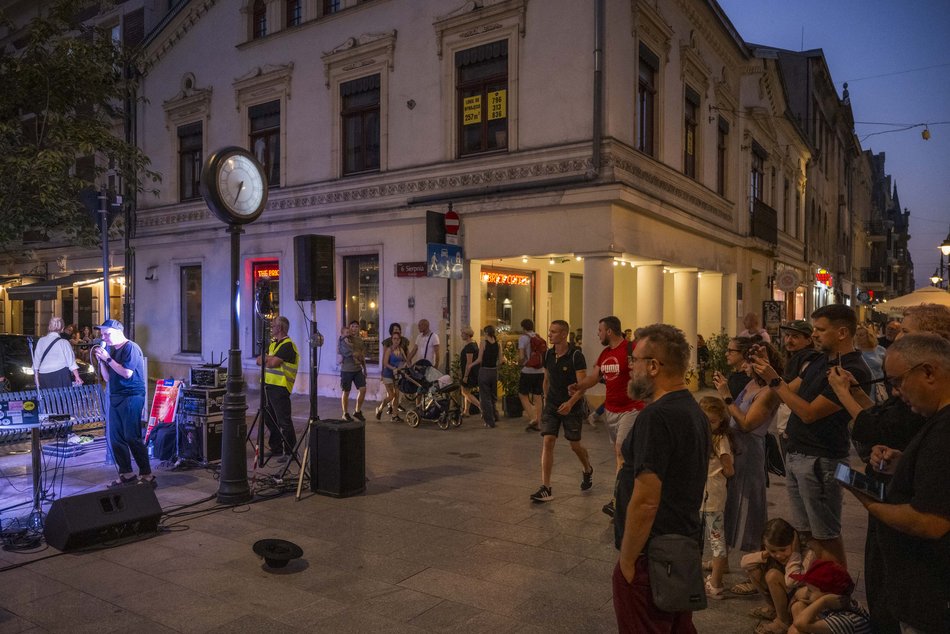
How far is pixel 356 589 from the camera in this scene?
4.91 m

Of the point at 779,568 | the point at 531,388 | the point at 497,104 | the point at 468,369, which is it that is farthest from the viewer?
the point at 497,104

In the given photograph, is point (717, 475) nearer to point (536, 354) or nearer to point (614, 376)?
point (614, 376)

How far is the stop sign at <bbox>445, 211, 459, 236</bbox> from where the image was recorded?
1409cm

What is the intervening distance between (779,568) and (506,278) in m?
12.4

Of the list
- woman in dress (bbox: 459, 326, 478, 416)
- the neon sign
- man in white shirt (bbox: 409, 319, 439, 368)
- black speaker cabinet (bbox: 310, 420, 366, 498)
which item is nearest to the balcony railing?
the neon sign

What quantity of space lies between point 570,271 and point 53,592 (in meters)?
15.8

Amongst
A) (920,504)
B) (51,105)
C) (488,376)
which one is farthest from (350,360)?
(920,504)

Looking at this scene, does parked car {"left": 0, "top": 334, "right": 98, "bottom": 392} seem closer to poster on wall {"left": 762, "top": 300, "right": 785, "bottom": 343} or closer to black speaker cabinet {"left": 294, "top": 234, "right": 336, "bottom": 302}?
black speaker cabinet {"left": 294, "top": 234, "right": 336, "bottom": 302}

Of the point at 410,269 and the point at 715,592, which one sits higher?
the point at 410,269

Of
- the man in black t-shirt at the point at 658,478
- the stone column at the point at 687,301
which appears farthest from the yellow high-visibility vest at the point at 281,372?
the stone column at the point at 687,301

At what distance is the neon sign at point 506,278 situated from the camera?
1546 centimetres

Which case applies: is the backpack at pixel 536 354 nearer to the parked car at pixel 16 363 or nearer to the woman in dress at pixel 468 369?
the woman in dress at pixel 468 369

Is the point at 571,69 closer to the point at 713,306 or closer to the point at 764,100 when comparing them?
the point at 713,306

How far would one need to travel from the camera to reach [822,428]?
4.28 m
